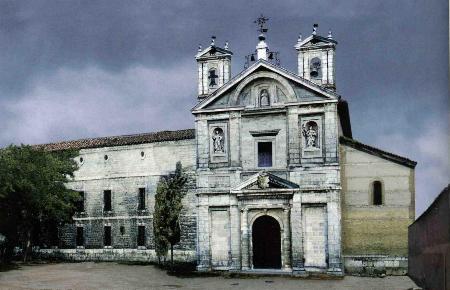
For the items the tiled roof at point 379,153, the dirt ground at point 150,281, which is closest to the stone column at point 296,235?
the dirt ground at point 150,281

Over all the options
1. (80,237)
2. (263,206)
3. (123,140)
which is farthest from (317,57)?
(80,237)

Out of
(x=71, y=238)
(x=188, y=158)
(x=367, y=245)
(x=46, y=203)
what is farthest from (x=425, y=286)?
(x=71, y=238)

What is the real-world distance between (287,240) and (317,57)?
9397mm

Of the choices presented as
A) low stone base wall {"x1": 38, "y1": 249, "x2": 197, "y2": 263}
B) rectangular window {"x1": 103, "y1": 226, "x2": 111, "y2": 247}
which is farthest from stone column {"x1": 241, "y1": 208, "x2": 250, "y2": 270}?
rectangular window {"x1": 103, "y1": 226, "x2": 111, "y2": 247}

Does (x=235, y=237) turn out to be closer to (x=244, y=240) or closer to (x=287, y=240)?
(x=244, y=240)

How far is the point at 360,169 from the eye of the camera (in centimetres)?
2614

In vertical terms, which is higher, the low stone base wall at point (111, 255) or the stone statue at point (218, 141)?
the stone statue at point (218, 141)

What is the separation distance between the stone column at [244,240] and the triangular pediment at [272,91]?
5.75 meters

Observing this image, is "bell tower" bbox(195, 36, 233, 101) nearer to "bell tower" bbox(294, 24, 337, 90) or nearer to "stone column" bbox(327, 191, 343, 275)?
"bell tower" bbox(294, 24, 337, 90)

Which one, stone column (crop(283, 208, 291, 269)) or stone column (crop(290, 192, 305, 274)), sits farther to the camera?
stone column (crop(283, 208, 291, 269))

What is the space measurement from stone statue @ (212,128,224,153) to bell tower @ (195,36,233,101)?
226 cm

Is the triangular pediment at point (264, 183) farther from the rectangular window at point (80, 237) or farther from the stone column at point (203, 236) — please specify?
the rectangular window at point (80, 237)

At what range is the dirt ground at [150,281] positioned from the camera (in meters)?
21.9

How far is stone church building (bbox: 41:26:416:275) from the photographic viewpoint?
2539 cm
